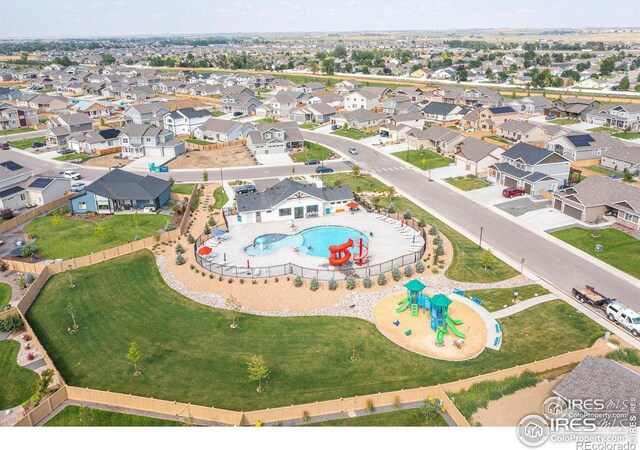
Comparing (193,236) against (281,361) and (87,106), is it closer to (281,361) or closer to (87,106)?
(281,361)

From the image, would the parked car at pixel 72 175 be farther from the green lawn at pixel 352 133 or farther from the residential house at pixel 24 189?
the green lawn at pixel 352 133

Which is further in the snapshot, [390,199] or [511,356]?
[390,199]

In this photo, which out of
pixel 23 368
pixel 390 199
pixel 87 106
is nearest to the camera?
pixel 23 368

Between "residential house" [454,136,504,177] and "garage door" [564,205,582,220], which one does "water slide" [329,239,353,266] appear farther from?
"residential house" [454,136,504,177]

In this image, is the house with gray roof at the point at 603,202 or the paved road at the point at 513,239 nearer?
the paved road at the point at 513,239

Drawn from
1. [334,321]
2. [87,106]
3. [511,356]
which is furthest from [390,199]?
[87,106]

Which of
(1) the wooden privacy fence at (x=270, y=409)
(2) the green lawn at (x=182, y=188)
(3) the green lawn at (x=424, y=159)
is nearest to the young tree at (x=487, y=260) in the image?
(1) the wooden privacy fence at (x=270, y=409)
